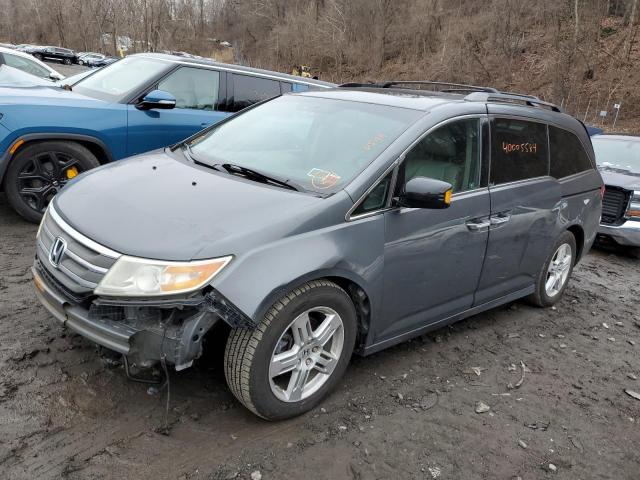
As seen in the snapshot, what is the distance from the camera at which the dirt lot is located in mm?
2529

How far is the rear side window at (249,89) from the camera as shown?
6344 mm

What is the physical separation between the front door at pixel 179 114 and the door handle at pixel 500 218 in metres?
3.63

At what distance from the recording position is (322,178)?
3.09 m

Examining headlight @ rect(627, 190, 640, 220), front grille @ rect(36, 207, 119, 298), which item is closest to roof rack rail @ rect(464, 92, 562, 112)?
front grille @ rect(36, 207, 119, 298)

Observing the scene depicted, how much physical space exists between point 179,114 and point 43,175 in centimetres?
155

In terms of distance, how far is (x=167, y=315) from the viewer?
2.53m

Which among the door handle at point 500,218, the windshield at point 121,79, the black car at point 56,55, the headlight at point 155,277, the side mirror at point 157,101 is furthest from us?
the black car at point 56,55

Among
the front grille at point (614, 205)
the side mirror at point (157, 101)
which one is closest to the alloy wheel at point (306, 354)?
the side mirror at point (157, 101)

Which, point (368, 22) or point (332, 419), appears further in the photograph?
point (368, 22)

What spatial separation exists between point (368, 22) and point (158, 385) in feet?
155

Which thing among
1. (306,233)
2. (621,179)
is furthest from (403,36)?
(306,233)

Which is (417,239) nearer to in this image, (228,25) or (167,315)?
(167,315)

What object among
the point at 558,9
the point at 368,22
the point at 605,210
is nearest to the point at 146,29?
the point at 368,22

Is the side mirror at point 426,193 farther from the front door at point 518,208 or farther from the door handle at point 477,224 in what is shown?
the front door at point 518,208
